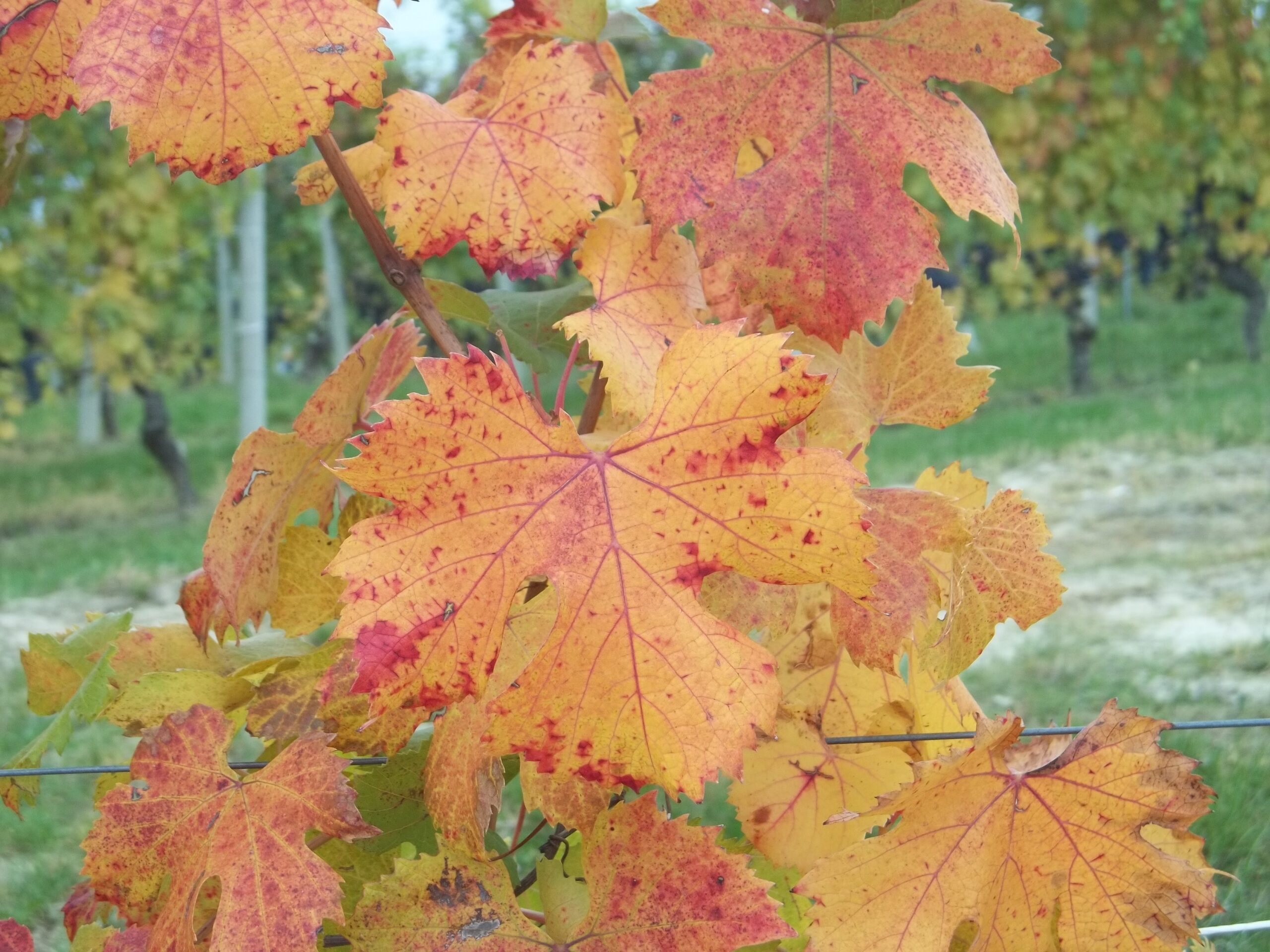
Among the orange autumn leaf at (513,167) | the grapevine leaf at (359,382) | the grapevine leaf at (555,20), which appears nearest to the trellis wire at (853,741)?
the grapevine leaf at (359,382)

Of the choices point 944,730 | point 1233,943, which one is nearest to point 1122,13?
point 1233,943

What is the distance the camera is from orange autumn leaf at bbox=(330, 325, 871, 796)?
0.55 meters

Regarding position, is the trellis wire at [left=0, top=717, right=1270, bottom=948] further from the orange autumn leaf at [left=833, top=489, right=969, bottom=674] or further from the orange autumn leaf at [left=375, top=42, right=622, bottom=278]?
the orange autumn leaf at [left=375, top=42, right=622, bottom=278]

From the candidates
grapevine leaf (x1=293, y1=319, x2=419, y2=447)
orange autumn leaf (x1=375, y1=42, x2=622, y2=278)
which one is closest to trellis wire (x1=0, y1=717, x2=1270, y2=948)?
grapevine leaf (x1=293, y1=319, x2=419, y2=447)

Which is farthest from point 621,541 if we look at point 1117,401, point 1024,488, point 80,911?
point 1117,401

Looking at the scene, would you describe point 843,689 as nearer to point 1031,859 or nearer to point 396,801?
point 1031,859

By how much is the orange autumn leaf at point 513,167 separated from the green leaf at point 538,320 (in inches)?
3.3

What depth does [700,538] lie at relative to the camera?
1.85 ft

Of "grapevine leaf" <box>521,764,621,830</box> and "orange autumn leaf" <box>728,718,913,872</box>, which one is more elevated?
"grapevine leaf" <box>521,764,621,830</box>

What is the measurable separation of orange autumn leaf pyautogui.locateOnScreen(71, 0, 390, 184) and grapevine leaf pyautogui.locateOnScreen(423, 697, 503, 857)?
1.02ft

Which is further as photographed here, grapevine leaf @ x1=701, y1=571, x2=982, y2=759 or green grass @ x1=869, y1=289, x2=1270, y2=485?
green grass @ x1=869, y1=289, x2=1270, y2=485

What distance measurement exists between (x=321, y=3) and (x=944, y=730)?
0.63 m

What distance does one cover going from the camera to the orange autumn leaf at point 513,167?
67 centimetres

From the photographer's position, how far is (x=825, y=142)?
24.8 inches
